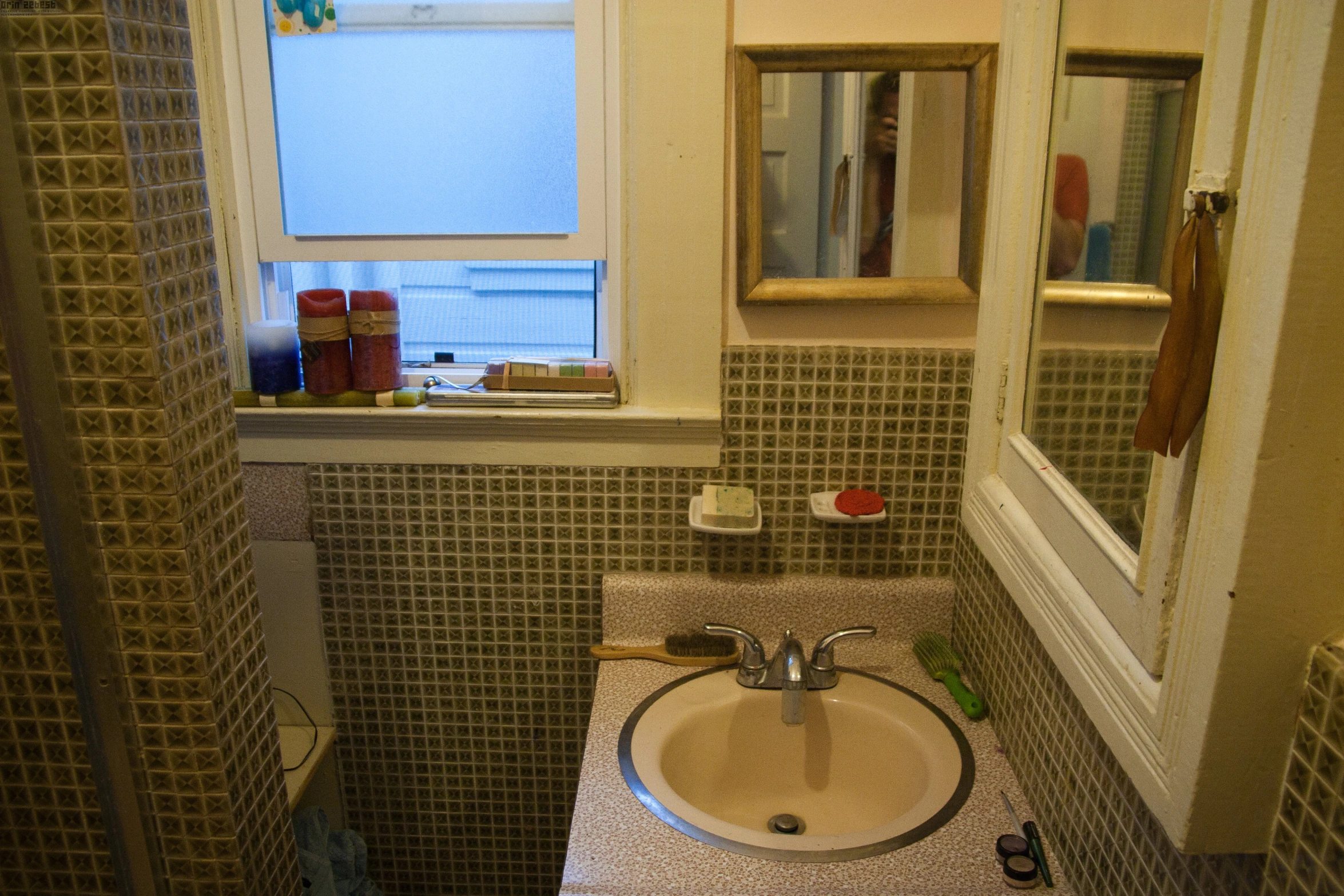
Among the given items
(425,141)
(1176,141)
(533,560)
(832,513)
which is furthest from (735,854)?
(425,141)

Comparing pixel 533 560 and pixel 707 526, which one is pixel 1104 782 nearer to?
pixel 707 526

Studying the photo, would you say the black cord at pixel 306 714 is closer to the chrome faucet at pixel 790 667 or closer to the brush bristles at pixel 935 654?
the chrome faucet at pixel 790 667

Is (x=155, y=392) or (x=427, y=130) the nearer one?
(x=155, y=392)

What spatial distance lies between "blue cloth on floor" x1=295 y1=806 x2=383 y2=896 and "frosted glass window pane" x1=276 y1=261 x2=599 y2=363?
83 centimetres

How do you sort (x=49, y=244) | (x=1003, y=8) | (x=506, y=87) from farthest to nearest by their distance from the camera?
(x=506, y=87), (x=1003, y=8), (x=49, y=244)

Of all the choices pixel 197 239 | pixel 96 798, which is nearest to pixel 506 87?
pixel 197 239

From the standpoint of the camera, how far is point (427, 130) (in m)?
1.66

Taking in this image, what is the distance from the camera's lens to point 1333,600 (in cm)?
71

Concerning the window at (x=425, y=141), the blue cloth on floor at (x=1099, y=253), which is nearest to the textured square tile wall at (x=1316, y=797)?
the blue cloth on floor at (x=1099, y=253)

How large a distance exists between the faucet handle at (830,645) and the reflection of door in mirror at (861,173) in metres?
0.53

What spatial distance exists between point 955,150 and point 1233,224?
822 millimetres

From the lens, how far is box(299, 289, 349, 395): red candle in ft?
5.36

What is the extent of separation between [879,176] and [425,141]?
0.74m

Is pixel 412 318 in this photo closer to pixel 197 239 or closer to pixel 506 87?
pixel 506 87
